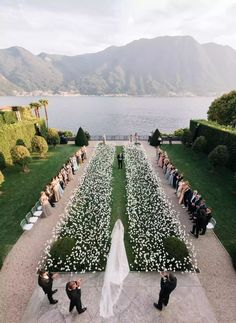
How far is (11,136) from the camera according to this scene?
87.9 feet

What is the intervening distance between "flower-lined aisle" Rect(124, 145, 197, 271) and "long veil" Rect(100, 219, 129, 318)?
3.14m

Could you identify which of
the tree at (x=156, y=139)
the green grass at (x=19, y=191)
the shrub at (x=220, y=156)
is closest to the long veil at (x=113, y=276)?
the green grass at (x=19, y=191)

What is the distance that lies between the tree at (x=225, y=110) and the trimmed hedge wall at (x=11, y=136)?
31693 mm

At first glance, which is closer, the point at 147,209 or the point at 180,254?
the point at 180,254

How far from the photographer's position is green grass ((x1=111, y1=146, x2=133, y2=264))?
41.8 ft

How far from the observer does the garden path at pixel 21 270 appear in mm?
9006

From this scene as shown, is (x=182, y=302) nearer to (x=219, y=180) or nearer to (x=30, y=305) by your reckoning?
(x=30, y=305)

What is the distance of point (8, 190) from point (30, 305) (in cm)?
1274

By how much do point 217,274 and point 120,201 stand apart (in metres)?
8.36

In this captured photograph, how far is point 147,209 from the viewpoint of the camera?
51.8 feet

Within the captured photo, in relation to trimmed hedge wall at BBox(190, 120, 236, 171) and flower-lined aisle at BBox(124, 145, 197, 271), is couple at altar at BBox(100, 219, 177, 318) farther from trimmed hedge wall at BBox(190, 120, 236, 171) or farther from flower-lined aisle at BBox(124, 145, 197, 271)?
trimmed hedge wall at BBox(190, 120, 236, 171)

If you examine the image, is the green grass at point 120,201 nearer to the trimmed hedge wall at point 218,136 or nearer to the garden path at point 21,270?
the garden path at point 21,270

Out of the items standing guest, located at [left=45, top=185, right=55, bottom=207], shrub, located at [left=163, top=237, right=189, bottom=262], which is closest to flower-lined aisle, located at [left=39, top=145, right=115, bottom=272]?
standing guest, located at [left=45, top=185, right=55, bottom=207]

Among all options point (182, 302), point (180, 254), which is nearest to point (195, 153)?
point (180, 254)
